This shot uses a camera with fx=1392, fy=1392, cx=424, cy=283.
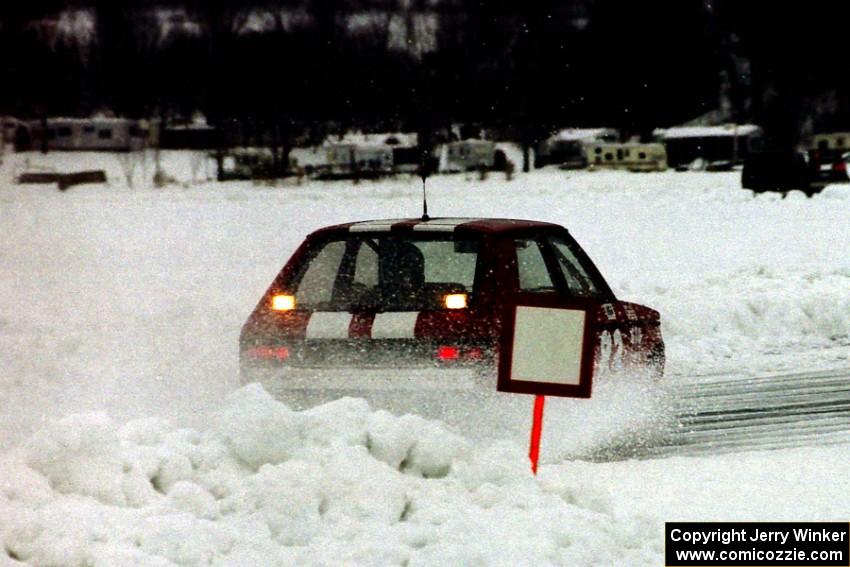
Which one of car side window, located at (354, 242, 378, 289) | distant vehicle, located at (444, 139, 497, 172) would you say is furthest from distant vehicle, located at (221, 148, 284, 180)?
car side window, located at (354, 242, 378, 289)

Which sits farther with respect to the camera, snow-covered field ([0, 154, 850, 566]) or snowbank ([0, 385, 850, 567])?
snow-covered field ([0, 154, 850, 566])

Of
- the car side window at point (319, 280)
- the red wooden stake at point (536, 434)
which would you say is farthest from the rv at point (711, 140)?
the red wooden stake at point (536, 434)

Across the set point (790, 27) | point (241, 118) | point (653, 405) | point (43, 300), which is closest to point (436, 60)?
point (241, 118)

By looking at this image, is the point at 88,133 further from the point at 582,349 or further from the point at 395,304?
the point at 582,349

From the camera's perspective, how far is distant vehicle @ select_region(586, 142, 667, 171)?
7044cm

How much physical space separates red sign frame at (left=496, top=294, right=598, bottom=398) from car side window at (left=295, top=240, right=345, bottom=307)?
158cm

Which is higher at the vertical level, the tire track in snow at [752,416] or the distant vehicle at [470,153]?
the tire track in snow at [752,416]

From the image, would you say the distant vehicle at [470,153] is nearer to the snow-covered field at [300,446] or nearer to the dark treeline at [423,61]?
the dark treeline at [423,61]

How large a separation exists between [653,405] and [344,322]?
2.55 metres

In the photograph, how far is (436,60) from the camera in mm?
76562

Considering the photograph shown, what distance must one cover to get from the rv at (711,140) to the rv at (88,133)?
3515 cm

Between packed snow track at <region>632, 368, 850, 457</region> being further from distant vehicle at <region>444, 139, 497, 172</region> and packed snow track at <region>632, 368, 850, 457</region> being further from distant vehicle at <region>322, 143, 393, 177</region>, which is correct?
distant vehicle at <region>444, 139, 497, 172</region>

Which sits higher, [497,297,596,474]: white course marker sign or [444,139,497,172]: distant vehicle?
[497,297,596,474]: white course marker sign

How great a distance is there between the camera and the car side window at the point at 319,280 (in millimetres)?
7844
